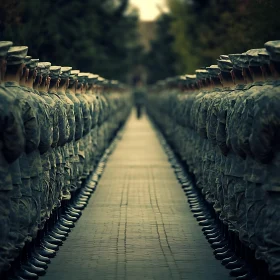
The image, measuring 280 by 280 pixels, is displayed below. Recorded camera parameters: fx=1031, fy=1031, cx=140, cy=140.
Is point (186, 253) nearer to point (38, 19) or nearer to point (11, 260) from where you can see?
point (11, 260)

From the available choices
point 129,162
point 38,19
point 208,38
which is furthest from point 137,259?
point 208,38

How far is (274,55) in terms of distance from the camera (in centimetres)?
1020

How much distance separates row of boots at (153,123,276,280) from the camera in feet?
37.7

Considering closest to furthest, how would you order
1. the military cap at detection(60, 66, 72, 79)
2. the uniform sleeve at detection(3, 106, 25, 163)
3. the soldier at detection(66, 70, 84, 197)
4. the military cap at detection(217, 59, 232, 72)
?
the uniform sleeve at detection(3, 106, 25, 163) < the military cap at detection(217, 59, 232, 72) < the military cap at detection(60, 66, 72, 79) < the soldier at detection(66, 70, 84, 197)

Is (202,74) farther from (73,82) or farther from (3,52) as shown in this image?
(3,52)

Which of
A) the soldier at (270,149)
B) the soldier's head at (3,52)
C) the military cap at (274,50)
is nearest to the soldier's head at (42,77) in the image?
the soldier's head at (3,52)

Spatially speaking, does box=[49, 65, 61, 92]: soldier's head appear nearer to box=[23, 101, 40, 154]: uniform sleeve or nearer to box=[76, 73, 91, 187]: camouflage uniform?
box=[76, 73, 91, 187]: camouflage uniform

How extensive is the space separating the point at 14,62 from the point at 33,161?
1.21 meters

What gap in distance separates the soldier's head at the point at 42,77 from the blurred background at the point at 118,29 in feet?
36.9

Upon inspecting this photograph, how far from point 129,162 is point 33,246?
17.8 m

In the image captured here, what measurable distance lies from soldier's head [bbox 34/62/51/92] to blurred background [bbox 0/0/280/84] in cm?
1123

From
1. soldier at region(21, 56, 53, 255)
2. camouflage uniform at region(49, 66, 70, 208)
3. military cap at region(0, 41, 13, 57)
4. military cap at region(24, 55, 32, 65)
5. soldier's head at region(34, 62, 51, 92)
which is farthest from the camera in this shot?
camouflage uniform at region(49, 66, 70, 208)

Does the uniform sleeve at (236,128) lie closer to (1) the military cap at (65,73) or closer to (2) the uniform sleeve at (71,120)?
(2) the uniform sleeve at (71,120)

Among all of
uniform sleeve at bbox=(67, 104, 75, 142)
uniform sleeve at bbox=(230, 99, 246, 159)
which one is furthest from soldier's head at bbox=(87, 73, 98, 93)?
uniform sleeve at bbox=(230, 99, 246, 159)
